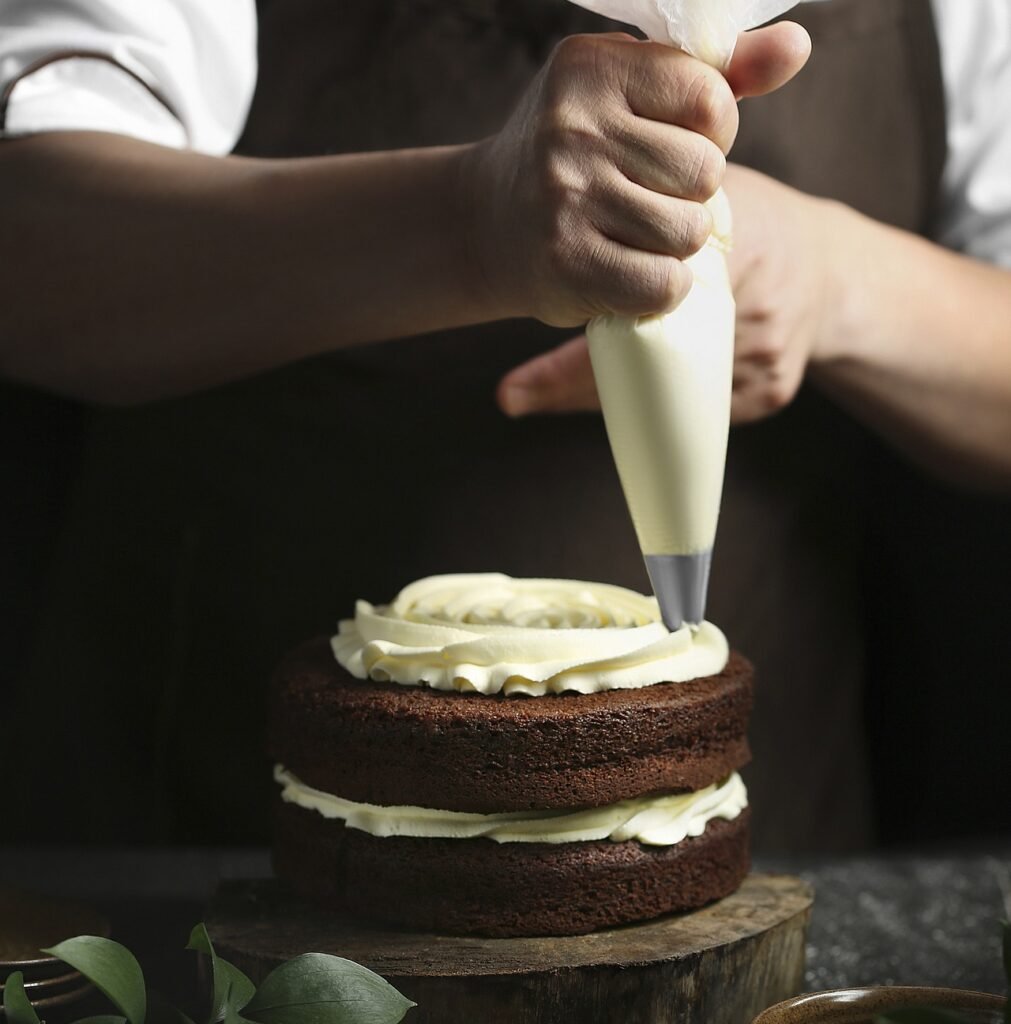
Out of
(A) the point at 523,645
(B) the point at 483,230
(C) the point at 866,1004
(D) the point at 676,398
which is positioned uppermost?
(B) the point at 483,230

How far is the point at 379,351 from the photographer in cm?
127

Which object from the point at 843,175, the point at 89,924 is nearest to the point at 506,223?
the point at 89,924

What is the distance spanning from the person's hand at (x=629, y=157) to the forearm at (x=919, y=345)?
1.35ft

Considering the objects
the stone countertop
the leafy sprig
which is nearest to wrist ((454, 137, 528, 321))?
the leafy sprig

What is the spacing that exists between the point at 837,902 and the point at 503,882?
45cm

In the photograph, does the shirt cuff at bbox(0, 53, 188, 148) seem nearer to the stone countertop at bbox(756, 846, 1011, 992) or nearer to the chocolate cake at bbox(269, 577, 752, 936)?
the chocolate cake at bbox(269, 577, 752, 936)

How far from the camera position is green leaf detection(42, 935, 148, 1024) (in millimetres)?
617

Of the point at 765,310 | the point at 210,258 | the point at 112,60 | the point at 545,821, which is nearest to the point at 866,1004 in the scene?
the point at 545,821

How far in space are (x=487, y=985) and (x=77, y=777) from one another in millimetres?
823

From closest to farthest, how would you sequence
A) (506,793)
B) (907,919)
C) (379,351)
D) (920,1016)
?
(920,1016)
(506,793)
(907,919)
(379,351)

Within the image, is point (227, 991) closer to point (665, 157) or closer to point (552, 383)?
point (665, 157)

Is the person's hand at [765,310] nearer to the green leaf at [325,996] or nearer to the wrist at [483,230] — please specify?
the wrist at [483,230]

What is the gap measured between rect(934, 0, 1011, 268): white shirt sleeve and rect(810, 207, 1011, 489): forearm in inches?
3.3

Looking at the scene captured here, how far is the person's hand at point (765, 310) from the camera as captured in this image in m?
1.06
